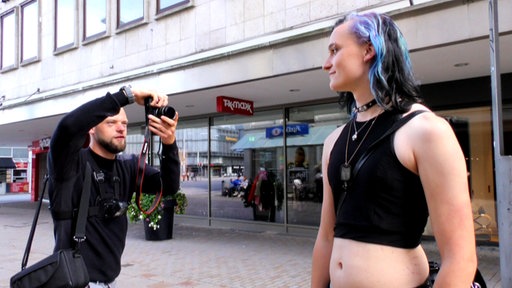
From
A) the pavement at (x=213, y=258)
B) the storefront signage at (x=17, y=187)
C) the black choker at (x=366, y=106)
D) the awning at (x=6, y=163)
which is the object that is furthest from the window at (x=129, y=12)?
the storefront signage at (x=17, y=187)

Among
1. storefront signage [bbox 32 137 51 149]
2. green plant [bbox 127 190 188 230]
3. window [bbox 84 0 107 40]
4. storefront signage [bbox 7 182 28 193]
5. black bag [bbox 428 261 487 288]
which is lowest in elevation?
storefront signage [bbox 7 182 28 193]

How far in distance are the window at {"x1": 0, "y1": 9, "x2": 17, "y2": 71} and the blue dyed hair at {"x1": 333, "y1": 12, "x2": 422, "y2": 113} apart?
53.8ft

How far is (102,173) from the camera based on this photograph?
2.59 meters

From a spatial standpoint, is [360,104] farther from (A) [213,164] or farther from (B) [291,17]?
(A) [213,164]

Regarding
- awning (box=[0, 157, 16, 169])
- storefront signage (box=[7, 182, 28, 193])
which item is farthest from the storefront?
awning (box=[0, 157, 16, 169])

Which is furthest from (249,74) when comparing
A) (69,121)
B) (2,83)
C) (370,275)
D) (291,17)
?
(2,83)

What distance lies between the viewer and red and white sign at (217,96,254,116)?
950 cm

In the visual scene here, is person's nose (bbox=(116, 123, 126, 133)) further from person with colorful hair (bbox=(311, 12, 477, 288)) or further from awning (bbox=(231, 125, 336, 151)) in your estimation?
awning (bbox=(231, 125, 336, 151))

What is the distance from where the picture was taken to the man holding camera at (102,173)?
→ 214 cm

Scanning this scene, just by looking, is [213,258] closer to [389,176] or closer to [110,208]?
[110,208]

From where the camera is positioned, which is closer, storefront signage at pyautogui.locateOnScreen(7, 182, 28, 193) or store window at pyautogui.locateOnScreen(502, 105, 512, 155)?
store window at pyautogui.locateOnScreen(502, 105, 512, 155)

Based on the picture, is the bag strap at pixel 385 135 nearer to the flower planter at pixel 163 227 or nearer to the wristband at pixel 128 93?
the wristband at pixel 128 93

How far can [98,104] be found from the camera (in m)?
2.16

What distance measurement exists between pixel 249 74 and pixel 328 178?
629cm
